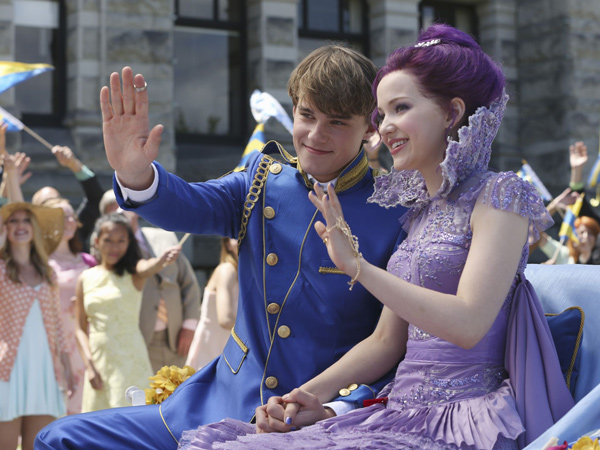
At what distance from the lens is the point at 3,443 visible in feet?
21.0

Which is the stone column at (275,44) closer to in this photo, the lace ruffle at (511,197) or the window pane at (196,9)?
the window pane at (196,9)

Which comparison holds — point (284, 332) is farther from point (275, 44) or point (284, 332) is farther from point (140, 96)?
point (275, 44)

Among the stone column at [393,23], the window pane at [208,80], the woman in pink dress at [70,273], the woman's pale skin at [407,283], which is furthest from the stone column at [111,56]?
the woman's pale skin at [407,283]

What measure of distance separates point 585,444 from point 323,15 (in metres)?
11.6

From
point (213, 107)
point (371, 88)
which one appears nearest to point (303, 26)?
point (213, 107)

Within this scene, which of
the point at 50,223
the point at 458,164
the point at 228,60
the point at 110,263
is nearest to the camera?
the point at 458,164

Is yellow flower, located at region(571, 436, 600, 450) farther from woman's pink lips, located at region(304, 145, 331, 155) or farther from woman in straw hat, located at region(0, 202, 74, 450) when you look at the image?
woman in straw hat, located at region(0, 202, 74, 450)

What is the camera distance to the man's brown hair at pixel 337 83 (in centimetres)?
287

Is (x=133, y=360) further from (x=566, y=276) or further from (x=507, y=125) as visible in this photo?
(x=507, y=125)

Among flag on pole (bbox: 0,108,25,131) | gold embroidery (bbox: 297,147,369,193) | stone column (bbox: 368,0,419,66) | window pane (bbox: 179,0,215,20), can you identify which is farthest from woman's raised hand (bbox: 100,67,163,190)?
stone column (bbox: 368,0,419,66)

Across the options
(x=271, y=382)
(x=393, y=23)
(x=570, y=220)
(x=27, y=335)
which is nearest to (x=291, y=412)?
(x=271, y=382)

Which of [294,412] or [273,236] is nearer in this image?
[294,412]

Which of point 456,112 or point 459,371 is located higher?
point 456,112

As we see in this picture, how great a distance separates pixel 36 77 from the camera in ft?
35.6
